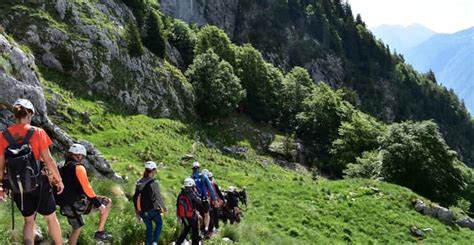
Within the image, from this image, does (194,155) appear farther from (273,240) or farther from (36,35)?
(273,240)

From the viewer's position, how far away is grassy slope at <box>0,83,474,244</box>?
15086mm

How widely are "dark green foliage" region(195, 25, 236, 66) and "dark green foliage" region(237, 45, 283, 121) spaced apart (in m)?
2.44

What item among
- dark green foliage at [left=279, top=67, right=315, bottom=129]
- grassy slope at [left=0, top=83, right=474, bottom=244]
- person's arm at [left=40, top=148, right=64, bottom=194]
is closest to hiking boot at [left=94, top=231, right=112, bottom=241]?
grassy slope at [left=0, top=83, right=474, bottom=244]

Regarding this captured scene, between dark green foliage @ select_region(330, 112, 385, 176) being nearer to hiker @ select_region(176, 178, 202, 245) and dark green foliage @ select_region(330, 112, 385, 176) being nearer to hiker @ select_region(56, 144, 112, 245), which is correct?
hiker @ select_region(176, 178, 202, 245)

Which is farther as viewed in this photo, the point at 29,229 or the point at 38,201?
the point at 29,229

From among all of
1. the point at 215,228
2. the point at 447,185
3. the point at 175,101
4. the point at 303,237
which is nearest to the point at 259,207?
the point at 303,237

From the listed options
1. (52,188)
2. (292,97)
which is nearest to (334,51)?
(292,97)

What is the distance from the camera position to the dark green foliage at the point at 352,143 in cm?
6919

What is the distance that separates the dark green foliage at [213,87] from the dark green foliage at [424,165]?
27952mm

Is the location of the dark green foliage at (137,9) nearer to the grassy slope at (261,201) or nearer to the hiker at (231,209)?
the grassy slope at (261,201)

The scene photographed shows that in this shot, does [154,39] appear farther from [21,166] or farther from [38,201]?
[21,166]

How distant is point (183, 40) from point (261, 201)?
6417 centimetres

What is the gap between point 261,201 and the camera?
28.9m

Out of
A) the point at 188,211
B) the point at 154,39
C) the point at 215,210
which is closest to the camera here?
the point at 188,211
